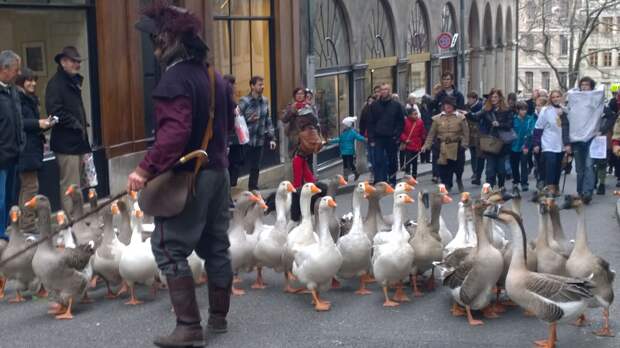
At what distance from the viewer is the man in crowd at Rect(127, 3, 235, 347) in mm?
6199

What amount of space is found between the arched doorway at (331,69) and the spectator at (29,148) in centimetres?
990

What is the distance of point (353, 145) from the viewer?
59.7 feet

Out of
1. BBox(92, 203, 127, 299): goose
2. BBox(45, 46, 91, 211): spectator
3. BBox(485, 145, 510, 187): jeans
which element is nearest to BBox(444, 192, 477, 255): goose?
BBox(92, 203, 127, 299): goose

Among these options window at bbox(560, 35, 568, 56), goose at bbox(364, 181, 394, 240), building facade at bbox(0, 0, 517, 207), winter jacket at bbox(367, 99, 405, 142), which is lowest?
goose at bbox(364, 181, 394, 240)

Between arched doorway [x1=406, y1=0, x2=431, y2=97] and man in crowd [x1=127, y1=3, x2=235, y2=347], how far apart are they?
21707mm

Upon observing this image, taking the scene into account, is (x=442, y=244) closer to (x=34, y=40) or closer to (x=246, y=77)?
(x=34, y=40)

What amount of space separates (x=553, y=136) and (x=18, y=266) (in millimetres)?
9122

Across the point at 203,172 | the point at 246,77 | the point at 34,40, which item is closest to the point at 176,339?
the point at 203,172

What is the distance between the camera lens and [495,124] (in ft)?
53.4

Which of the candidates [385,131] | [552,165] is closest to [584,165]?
→ [552,165]

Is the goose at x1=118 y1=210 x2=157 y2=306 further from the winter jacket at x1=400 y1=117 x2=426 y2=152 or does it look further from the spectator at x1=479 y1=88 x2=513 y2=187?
the winter jacket at x1=400 y1=117 x2=426 y2=152

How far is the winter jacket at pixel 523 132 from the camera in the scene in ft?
55.3

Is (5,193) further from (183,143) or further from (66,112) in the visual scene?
(183,143)

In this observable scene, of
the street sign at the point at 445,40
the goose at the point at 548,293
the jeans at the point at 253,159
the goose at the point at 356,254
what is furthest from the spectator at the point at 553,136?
the street sign at the point at 445,40
